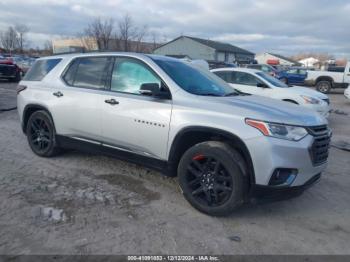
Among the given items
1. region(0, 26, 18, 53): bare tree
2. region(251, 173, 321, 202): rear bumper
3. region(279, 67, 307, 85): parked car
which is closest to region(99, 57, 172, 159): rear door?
region(251, 173, 321, 202): rear bumper

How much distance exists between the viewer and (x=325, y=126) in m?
4.01

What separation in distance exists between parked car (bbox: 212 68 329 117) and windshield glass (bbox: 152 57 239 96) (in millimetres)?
5222

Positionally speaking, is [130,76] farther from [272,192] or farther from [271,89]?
[271,89]

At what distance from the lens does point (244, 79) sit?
10.5 meters

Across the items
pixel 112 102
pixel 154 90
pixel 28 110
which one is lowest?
pixel 28 110

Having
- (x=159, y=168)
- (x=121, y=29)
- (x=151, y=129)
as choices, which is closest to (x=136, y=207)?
(x=159, y=168)

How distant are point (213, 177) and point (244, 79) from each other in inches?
281

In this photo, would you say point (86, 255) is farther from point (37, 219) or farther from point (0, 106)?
point (0, 106)

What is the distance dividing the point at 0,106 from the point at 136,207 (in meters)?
8.86

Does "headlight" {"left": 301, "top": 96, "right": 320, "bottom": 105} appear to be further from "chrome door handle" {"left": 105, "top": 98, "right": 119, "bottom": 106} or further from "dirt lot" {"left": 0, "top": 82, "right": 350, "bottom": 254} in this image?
"chrome door handle" {"left": 105, "top": 98, "right": 119, "bottom": 106}

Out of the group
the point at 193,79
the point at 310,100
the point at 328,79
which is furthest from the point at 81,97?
the point at 328,79

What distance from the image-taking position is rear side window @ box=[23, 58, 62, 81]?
18.3 feet

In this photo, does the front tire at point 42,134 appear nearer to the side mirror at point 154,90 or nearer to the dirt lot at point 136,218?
the dirt lot at point 136,218

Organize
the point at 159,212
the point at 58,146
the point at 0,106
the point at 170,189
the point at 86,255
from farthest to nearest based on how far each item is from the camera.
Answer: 1. the point at 0,106
2. the point at 58,146
3. the point at 170,189
4. the point at 159,212
5. the point at 86,255
